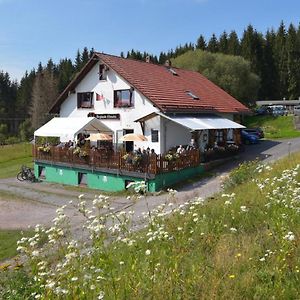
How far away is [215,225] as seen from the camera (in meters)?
7.01

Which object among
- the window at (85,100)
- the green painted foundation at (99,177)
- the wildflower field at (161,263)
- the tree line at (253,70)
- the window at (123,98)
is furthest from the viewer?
the tree line at (253,70)

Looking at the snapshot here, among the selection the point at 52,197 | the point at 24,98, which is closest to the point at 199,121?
the point at 52,197

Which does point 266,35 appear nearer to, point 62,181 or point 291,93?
point 291,93

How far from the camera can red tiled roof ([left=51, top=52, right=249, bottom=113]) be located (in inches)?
1010

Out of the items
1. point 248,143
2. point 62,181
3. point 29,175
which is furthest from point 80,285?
point 248,143

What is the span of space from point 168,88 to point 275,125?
1075 inches

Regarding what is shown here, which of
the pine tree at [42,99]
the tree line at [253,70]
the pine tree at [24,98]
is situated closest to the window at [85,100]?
the tree line at [253,70]

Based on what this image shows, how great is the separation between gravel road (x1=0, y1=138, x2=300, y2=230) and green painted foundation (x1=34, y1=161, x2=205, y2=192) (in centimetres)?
69

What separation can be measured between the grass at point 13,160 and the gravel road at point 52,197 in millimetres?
4139

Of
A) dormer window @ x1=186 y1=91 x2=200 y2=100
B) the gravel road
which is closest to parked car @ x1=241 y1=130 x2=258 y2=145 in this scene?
the gravel road

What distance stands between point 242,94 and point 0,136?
41063mm

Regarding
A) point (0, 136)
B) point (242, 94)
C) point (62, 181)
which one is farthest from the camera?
point (0, 136)

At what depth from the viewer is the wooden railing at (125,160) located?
2083cm

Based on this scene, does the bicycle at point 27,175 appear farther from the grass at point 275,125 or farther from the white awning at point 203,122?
the grass at point 275,125
